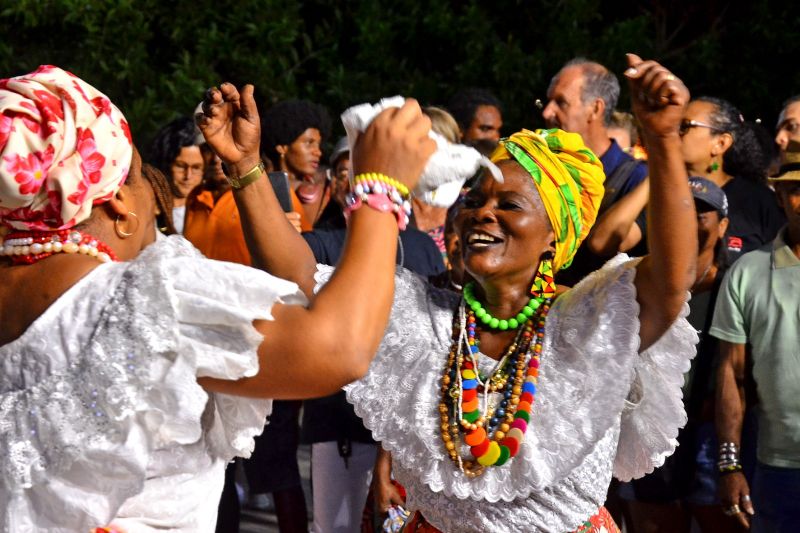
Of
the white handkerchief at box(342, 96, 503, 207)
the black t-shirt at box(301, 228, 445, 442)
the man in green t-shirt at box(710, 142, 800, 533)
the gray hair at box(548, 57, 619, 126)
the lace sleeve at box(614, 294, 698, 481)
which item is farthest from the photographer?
the gray hair at box(548, 57, 619, 126)

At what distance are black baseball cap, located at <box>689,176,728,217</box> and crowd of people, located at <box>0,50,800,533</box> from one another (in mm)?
13

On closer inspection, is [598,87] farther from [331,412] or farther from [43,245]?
[43,245]

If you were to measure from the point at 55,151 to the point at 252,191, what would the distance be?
3.22ft

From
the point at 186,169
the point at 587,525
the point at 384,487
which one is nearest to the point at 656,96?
the point at 587,525

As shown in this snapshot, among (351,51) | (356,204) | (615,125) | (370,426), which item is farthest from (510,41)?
(356,204)

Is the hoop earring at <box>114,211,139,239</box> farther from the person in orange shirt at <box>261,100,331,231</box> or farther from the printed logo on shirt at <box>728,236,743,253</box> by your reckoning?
the person in orange shirt at <box>261,100,331,231</box>

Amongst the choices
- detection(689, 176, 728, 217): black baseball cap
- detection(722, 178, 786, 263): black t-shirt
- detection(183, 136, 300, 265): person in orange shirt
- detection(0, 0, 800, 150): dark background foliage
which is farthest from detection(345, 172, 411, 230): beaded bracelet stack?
detection(0, 0, 800, 150): dark background foliage

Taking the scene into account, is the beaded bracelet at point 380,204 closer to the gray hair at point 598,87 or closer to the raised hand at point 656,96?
the raised hand at point 656,96

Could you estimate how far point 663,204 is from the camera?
294 centimetres

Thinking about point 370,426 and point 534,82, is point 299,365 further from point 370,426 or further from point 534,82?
point 534,82

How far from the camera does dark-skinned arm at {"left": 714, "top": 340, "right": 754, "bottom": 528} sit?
4.78 meters

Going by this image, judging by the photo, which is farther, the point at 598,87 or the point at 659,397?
the point at 598,87

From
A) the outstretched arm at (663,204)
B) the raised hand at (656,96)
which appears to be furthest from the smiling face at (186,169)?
the raised hand at (656,96)

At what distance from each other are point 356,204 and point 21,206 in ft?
2.01
